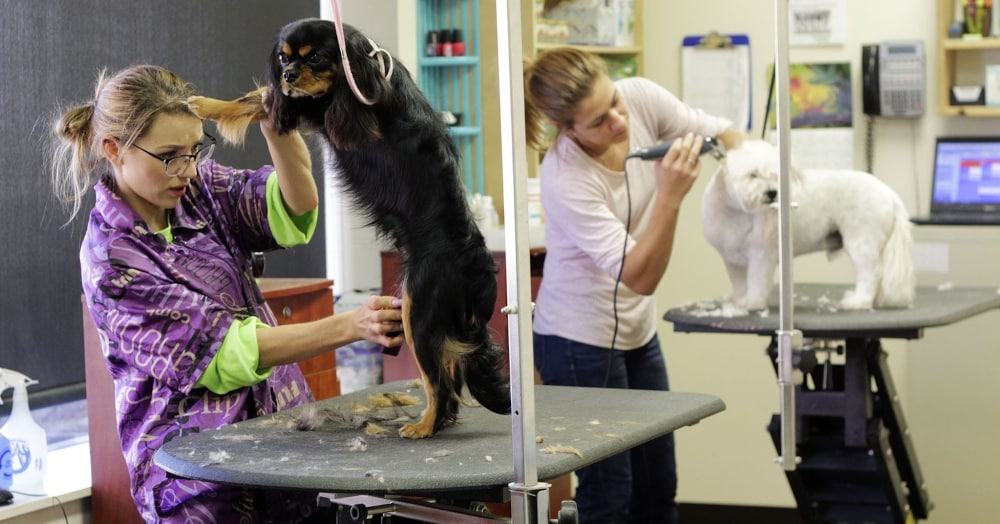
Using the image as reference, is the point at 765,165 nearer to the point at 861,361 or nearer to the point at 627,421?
the point at 861,361

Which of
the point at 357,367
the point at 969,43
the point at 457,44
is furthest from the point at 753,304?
the point at 969,43

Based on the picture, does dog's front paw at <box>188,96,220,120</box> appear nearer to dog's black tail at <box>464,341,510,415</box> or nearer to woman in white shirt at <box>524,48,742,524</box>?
dog's black tail at <box>464,341,510,415</box>

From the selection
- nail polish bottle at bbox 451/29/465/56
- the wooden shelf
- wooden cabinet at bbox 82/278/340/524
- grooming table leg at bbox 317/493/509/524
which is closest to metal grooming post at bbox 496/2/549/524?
grooming table leg at bbox 317/493/509/524

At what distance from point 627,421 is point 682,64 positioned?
241cm

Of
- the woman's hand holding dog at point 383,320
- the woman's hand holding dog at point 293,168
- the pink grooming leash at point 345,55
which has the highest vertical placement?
the pink grooming leash at point 345,55

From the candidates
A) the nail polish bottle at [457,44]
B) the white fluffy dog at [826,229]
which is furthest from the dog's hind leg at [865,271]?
the nail polish bottle at [457,44]

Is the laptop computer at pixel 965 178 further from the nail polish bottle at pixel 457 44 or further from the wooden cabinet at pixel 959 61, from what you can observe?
the nail polish bottle at pixel 457 44

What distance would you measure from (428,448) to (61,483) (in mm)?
1280

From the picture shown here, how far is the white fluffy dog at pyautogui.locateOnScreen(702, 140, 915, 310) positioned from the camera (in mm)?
2484

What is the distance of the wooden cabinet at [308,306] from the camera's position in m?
2.57

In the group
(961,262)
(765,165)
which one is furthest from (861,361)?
(961,262)

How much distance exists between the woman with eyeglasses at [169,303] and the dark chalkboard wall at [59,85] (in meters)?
0.65

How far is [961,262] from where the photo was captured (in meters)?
3.47

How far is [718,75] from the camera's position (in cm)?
376
